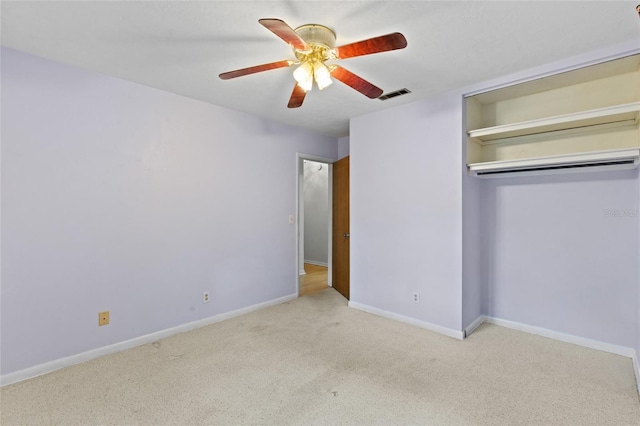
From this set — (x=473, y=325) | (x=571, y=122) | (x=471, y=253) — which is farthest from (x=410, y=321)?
(x=571, y=122)

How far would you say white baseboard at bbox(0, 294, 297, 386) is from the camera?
2268 millimetres

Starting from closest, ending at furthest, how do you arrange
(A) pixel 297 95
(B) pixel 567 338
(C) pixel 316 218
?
(A) pixel 297 95
(B) pixel 567 338
(C) pixel 316 218

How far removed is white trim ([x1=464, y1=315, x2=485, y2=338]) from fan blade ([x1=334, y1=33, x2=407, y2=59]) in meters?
2.70

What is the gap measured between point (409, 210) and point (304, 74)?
1.97 metres

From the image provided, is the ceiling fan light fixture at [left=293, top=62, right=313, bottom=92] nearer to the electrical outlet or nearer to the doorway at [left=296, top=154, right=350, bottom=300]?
the doorway at [left=296, top=154, right=350, bottom=300]

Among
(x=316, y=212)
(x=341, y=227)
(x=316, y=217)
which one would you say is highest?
(x=316, y=212)

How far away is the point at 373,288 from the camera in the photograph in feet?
12.3

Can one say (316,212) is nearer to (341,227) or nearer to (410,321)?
(341,227)

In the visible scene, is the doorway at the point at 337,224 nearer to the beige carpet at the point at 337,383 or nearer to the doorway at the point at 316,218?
the beige carpet at the point at 337,383

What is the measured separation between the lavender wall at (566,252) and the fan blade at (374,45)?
237 cm

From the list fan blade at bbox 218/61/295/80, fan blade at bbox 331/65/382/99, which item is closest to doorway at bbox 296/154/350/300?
fan blade at bbox 331/65/382/99

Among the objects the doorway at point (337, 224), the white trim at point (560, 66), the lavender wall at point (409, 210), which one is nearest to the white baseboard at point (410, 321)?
the lavender wall at point (409, 210)

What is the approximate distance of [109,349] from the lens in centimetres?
268

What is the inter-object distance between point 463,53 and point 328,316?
291cm
